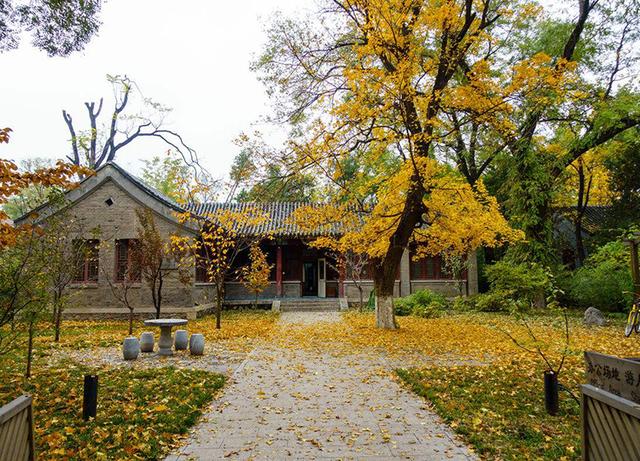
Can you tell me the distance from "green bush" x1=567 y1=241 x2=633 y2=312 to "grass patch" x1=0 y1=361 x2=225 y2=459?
15.3 m

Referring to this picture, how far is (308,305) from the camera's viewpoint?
21484 millimetres

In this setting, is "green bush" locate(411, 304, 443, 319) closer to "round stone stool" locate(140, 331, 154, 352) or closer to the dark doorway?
the dark doorway

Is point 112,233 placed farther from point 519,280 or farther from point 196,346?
point 519,280

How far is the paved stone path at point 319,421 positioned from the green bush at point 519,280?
12020 millimetres

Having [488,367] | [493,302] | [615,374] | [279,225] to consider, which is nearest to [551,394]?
[615,374]

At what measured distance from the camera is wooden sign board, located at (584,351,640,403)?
3.77 m

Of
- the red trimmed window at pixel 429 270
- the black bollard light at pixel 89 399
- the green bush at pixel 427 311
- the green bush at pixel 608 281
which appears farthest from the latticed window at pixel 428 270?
the black bollard light at pixel 89 399

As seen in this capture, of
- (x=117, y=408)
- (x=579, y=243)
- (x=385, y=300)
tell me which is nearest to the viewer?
(x=117, y=408)

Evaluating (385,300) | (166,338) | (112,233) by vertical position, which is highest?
(112,233)

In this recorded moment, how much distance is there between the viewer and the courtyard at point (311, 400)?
14.3 feet

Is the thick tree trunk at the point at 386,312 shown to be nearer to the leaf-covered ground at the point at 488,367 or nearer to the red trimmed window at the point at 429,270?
the leaf-covered ground at the point at 488,367

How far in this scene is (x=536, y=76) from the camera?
10508 mm

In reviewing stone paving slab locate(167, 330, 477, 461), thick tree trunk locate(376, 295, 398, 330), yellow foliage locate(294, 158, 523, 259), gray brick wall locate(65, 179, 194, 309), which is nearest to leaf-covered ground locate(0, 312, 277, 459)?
stone paving slab locate(167, 330, 477, 461)

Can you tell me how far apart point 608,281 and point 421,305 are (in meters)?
7.10
